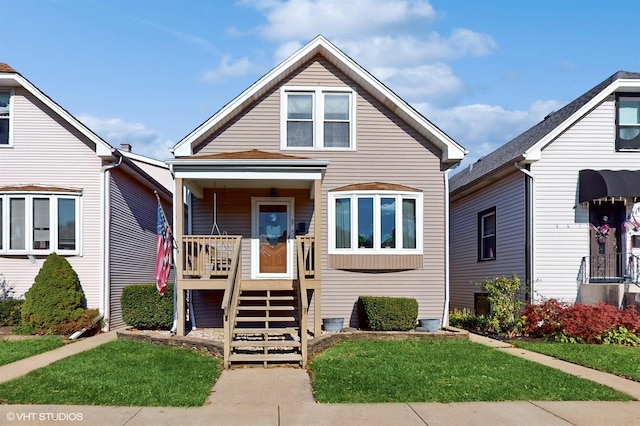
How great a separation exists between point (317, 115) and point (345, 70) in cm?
128

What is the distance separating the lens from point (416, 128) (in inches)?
583

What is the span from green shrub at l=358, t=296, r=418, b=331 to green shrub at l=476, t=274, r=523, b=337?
1.99 metres

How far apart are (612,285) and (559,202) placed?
90.8 inches

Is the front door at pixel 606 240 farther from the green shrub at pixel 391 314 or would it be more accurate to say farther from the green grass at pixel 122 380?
the green grass at pixel 122 380

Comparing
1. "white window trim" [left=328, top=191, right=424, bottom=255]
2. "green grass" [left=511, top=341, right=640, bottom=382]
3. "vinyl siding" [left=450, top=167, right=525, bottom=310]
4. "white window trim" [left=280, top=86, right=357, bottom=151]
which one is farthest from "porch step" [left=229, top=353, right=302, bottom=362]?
"vinyl siding" [left=450, top=167, right=525, bottom=310]

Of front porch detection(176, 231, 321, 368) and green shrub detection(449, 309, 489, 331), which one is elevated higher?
front porch detection(176, 231, 321, 368)

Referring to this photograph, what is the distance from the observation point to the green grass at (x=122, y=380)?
7.59 meters

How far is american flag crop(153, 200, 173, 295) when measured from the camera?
1205cm

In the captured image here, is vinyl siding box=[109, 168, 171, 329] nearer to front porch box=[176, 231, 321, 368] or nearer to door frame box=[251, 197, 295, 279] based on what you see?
front porch box=[176, 231, 321, 368]

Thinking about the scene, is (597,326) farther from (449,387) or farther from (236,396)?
(236,396)

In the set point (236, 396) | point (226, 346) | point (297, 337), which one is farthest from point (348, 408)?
point (297, 337)

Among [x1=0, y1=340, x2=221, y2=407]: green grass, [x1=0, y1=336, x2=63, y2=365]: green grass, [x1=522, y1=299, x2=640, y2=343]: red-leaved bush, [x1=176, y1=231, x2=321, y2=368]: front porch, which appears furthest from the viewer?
[x1=522, y1=299, x2=640, y2=343]: red-leaved bush

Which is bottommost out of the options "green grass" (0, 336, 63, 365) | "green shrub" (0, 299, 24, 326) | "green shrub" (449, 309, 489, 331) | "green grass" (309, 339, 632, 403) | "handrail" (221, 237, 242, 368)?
"green shrub" (449, 309, 489, 331)

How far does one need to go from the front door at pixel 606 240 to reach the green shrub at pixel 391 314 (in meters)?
4.96
